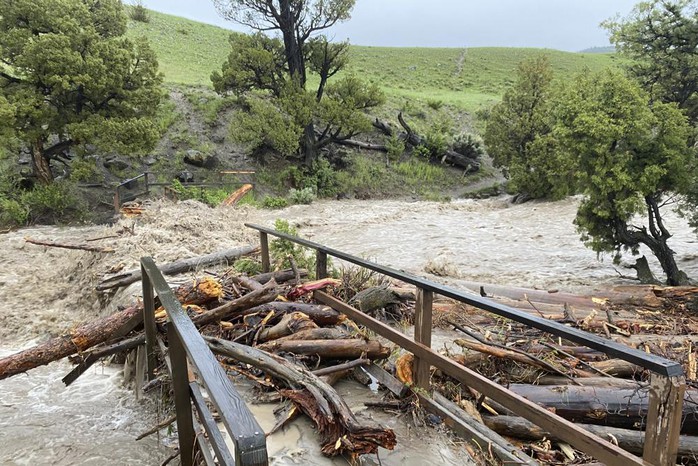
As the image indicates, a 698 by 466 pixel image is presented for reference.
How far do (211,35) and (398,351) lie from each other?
45.9 m

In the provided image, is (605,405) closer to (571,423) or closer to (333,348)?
(571,423)

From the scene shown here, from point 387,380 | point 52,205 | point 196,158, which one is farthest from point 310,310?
point 196,158

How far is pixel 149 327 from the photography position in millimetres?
3668

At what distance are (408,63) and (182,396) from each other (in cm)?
4960

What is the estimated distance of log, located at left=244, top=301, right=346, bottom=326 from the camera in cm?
427

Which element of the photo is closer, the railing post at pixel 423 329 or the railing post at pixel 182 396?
the railing post at pixel 182 396

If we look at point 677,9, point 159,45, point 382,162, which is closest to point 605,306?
point 677,9

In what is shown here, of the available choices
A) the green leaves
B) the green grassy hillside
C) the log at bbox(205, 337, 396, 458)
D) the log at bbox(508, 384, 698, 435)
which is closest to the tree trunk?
the green leaves

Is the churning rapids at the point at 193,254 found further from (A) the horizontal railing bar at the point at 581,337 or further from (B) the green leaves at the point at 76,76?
(B) the green leaves at the point at 76,76

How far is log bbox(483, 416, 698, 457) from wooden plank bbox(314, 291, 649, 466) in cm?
70

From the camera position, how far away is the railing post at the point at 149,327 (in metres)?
3.58

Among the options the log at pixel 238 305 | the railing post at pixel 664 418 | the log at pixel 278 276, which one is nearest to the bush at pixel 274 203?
the log at pixel 278 276

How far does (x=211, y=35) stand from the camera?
43219 mm

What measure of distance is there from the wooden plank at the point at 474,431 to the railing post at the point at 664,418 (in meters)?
0.77
